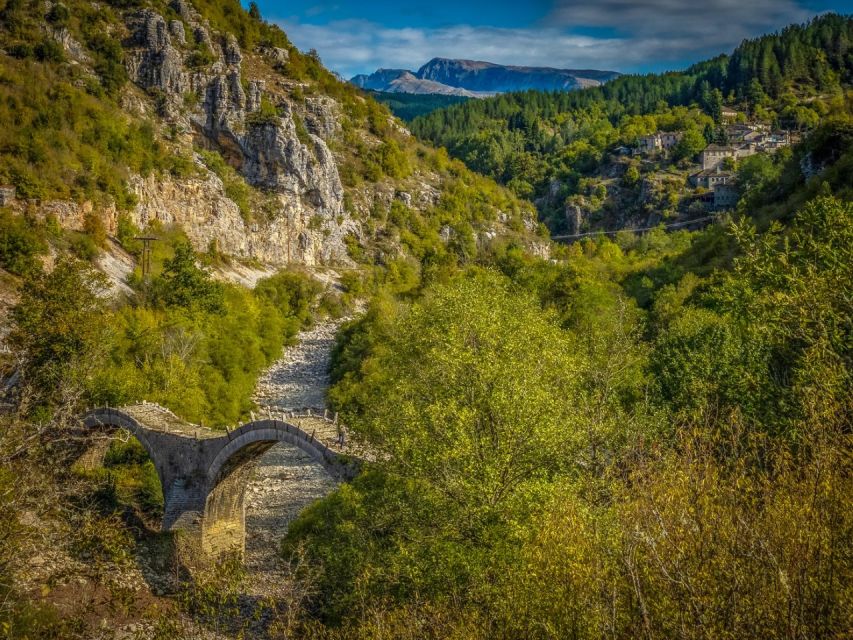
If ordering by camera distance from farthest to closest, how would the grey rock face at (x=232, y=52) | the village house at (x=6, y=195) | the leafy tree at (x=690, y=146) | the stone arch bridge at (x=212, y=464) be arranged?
the leafy tree at (x=690, y=146), the grey rock face at (x=232, y=52), the village house at (x=6, y=195), the stone arch bridge at (x=212, y=464)

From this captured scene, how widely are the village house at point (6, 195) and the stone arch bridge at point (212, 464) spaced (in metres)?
19.4

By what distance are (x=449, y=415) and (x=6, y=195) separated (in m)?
34.3

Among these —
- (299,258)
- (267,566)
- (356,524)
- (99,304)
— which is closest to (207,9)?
(299,258)

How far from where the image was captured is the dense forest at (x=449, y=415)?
772 centimetres

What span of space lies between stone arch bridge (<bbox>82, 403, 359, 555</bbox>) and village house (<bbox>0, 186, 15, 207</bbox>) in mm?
19449

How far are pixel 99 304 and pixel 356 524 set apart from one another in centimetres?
1991

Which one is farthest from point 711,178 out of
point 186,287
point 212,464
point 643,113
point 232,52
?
point 212,464

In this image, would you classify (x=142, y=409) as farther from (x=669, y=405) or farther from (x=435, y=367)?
(x=669, y=405)

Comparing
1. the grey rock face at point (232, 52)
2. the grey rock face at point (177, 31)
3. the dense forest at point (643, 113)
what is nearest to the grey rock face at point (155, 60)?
the grey rock face at point (177, 31)

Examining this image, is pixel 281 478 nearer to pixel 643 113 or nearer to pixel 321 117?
pixel 321 117

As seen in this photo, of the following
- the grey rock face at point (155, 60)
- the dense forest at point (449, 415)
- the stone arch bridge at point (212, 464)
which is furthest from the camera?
the grey rock face at point (155, 60)

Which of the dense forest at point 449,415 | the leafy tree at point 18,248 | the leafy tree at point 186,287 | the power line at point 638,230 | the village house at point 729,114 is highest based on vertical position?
the village house at point 729,114

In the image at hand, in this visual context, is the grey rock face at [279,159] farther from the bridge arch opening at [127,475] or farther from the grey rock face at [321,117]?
the bridge arch opening at [127,475]

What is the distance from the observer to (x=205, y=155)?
206 feet
